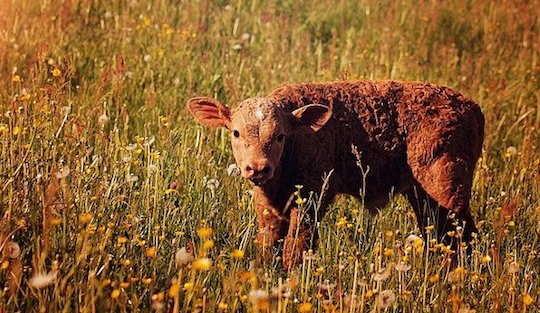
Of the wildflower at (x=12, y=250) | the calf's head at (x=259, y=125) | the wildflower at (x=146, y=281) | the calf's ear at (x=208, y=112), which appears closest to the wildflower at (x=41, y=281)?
the wildflower at (x=12, y=250)

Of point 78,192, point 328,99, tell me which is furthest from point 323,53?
point 78,192

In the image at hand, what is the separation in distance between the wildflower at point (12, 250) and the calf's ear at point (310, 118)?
6.38 feet

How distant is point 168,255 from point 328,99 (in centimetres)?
160

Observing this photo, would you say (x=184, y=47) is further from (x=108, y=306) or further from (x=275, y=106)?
(x=108, y=306)

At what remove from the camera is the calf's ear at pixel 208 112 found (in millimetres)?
5203

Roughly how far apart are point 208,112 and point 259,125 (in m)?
0.49

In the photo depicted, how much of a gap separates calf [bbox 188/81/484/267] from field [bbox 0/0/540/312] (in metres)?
0.18

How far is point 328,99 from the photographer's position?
217 inches

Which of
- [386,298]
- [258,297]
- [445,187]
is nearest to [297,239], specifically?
[445,187]

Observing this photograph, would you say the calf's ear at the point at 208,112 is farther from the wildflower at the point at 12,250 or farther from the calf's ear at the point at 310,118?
the wildflower at the point at 12,250

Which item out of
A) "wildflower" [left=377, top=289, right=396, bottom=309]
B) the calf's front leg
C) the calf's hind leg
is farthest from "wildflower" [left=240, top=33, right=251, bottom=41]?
"wildflower" [left=377, top=289, right=396, bottom=309]

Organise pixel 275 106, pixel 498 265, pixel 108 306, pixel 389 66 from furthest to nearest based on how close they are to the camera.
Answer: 1. pixel 389 66
2. pixel 275 106
3. pixel 498 265
4. pixel 108 306

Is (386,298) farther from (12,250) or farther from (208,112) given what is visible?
(208,112)

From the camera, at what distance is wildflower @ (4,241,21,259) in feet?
11.5
